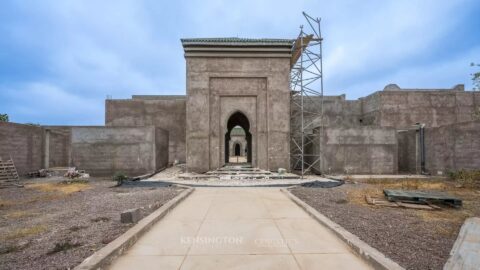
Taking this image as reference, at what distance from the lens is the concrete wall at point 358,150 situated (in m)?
20.0

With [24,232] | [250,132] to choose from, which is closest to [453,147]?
[250,132]

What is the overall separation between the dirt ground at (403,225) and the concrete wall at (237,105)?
9559 mm

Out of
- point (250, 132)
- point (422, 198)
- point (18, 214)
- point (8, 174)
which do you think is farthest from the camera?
point (250, 132)

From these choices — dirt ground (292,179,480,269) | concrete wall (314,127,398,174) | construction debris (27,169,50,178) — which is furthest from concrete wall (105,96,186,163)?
dirt ground (292,179,480,269)

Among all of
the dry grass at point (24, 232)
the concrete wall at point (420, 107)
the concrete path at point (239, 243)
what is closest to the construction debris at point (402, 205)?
the concrete path at point (239, 243)

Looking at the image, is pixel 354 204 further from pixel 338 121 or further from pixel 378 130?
pixel 338 121

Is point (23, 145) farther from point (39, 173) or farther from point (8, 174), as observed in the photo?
point (8, 174)

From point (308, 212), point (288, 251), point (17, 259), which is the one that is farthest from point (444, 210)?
point (17, 259)

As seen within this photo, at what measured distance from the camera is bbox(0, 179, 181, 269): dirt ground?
15.8 feet

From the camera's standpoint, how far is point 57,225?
693 centimetres

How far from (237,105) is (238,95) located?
72 cm

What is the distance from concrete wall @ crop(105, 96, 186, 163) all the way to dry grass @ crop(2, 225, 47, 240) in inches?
811

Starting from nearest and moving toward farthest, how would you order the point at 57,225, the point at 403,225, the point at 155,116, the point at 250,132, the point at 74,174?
the point at 403,225, the point at 57,225, the point at 74,174, the point at 250,132, the point at 155,116

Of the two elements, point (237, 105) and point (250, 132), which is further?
point (250, 132)
